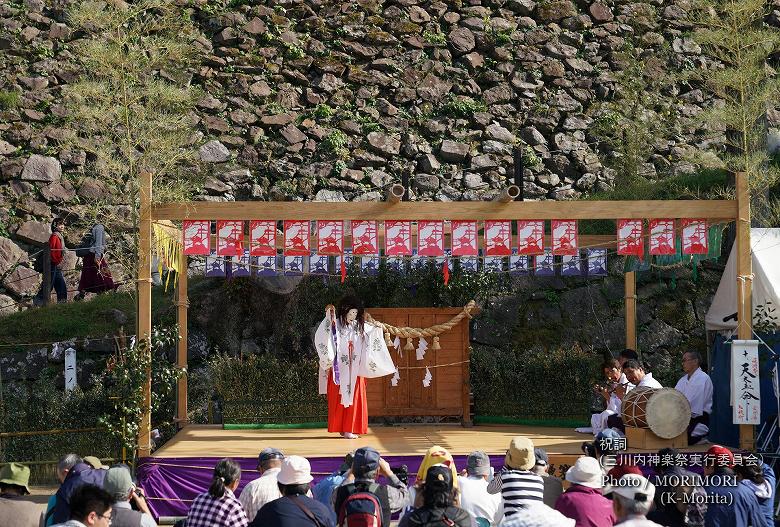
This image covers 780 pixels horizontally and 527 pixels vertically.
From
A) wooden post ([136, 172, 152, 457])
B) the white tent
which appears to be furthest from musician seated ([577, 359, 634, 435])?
wooden post ([136, 172, 152, 457])

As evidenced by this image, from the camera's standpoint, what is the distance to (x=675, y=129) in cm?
2316

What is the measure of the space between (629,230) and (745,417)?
2428 millimetres

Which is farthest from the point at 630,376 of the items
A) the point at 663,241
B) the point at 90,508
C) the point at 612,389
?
the point at 90,508

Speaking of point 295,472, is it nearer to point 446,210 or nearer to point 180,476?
point 180,476

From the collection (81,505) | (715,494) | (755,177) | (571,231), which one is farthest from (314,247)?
(81,505)

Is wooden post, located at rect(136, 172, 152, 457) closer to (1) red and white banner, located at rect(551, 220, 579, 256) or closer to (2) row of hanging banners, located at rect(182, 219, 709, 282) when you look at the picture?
(2) row of hanging banners, located at rect(182, 219, 709, 282)

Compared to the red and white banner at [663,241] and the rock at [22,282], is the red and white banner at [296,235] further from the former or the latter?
the rock at [22,282]

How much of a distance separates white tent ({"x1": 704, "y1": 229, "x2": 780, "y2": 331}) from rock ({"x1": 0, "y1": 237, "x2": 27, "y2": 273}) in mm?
13099

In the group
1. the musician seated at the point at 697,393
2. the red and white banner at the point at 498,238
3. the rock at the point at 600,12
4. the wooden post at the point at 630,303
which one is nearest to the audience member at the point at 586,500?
the musician seated at the point at 697,393

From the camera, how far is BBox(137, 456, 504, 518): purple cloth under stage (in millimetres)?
10359

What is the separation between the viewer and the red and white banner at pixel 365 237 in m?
11.4

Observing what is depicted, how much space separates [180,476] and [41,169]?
1241cm

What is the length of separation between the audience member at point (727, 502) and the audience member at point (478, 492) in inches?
53.6

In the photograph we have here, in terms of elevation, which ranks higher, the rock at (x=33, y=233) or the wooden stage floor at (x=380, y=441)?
the rock at (x=33, y=233)
